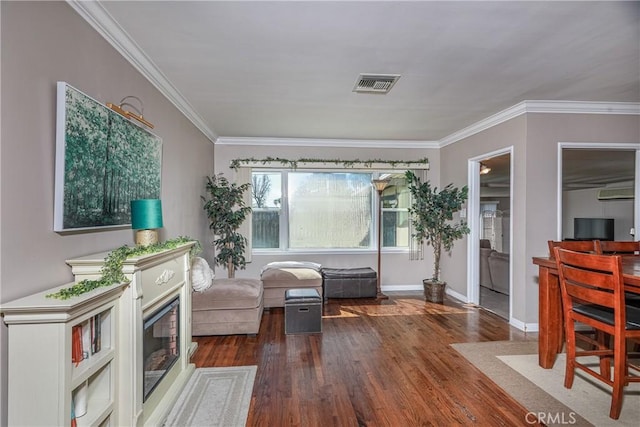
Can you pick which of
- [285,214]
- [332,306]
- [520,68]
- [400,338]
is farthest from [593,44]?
[285,214]

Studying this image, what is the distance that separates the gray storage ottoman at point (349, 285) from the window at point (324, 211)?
838mm

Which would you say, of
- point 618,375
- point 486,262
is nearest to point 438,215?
point 486,262

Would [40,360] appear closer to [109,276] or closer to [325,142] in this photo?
[109,276]

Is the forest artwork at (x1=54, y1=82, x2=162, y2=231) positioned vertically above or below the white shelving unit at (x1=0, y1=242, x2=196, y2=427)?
above

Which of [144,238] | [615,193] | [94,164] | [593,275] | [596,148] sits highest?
[596,148]

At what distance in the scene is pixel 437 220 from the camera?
5023mm

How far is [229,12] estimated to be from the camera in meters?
1.98

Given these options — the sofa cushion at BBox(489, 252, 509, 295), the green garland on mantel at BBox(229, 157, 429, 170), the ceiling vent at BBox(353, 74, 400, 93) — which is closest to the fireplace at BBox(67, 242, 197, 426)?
the ceiling vent at BBox(353, 74, 400, 93)

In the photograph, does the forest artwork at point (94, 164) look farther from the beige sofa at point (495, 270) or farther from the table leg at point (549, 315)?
the beige sofa at point (495, 270)

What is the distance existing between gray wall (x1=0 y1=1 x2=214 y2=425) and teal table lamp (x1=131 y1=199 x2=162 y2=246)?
22cm

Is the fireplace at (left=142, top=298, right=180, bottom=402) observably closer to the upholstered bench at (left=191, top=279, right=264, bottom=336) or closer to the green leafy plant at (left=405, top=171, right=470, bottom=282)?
the upholstered bench at (left=191, top=279, right=264, bottom=336)

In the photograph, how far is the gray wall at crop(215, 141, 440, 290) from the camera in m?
5.44

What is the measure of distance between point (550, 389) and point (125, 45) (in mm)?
3980

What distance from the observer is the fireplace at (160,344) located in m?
2.03
